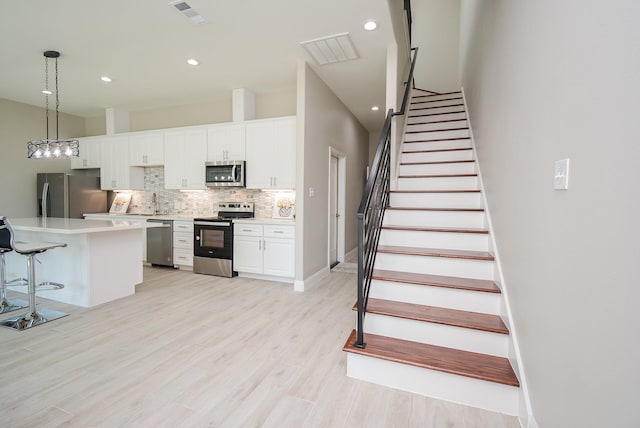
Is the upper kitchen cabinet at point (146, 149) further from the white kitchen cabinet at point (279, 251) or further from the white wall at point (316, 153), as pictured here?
the white wall at point (316, 153)

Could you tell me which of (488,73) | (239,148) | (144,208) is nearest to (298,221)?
(239,148)

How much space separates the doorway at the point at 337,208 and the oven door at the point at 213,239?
6.11 feet

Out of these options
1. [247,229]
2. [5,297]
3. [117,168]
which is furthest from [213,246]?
[117,168]

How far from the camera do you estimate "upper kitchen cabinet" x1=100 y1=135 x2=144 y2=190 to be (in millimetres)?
5820

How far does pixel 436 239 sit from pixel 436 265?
13.6 inches

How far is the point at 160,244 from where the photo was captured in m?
5.20

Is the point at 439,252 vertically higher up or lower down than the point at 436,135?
lower down

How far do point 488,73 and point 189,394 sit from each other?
373 centimetres

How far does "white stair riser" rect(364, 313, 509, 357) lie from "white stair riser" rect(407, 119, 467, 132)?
3.45 metres

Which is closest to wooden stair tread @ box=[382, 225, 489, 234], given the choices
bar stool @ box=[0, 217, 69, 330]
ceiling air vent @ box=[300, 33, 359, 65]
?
ceiling air vent @ box=[300, 33, 359, 65]

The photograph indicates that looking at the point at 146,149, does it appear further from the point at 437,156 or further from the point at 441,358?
the point at 441,358

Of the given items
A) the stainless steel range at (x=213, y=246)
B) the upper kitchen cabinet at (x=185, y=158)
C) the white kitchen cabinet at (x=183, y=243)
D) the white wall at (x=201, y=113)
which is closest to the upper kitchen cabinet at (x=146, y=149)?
the upper kitchen cabinet at (x=185, y=158)

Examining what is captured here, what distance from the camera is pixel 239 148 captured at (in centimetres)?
486

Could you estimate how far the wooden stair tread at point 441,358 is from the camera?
5.65 ft
